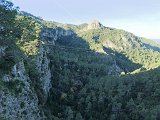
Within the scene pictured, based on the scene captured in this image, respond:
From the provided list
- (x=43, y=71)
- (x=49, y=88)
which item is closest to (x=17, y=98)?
(x=43, y=71)

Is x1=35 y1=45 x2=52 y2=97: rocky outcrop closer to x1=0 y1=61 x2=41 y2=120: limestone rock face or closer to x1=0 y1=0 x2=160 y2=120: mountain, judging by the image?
x1=0 y1=0 x2=160 y2=120: mountain

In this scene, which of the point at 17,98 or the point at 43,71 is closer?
the point at 17,98

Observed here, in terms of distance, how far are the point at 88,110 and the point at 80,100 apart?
391 inches

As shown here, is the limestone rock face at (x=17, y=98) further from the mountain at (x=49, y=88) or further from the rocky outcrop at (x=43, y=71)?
the rocky outcrop at (x=43, y=71)

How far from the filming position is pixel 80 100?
554 feet

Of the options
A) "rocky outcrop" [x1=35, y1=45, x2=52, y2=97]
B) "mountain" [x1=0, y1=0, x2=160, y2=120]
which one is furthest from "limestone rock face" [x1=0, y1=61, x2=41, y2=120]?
"rocky outcrop" [x1=35, y1=45, x2=52, y2=97]

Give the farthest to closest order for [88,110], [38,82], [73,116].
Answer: [88,110] < [73,116] < [38,82]

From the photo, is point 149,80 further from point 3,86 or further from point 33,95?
point 3,86

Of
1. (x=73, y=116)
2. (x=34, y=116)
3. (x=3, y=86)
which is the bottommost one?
(x=73, y=116)

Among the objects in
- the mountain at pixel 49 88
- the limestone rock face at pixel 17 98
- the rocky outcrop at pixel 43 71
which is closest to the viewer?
the limestone rock face at pixel 17 98

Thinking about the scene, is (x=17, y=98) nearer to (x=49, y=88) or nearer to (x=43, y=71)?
(x=43, y=71)

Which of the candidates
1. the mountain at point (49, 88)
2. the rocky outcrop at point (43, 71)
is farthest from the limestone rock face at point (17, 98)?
the rocky outcrop at point (43, 71)

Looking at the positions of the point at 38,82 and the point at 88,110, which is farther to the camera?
the point at 88,110

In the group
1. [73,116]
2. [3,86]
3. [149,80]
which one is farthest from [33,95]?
[149,80]
